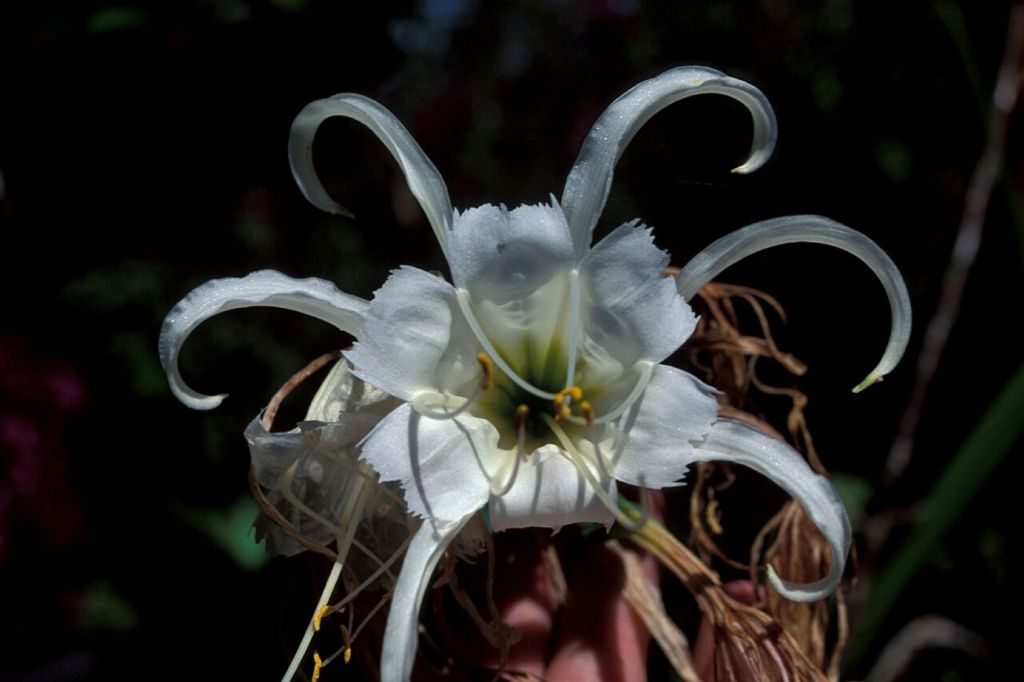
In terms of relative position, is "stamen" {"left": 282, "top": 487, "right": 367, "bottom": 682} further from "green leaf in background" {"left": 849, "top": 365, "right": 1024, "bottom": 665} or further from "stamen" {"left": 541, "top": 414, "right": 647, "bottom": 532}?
"green leaf in background" {"left": 849, "top": 365, "right": 1024, "bottom": 665}

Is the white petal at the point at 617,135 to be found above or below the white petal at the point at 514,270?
above

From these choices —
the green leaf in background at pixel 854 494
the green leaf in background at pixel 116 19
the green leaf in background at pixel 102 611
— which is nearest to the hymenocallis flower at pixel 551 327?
the green leaf in background at pixel 116 19

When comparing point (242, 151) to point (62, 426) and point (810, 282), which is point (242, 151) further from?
point (810, 282)

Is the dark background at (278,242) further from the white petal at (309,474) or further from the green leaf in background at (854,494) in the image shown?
the white petal at (309,474)

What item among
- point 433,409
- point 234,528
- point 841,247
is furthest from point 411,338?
point 234,528

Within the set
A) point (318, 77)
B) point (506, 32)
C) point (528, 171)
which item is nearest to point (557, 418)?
point (318, 77)

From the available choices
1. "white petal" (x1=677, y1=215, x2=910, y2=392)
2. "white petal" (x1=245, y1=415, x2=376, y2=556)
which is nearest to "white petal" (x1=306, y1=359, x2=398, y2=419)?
"white petal" (x1=245, y1=415, x2=376, y2=556)
